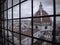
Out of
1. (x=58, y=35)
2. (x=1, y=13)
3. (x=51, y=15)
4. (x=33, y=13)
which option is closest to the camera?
(x=58, y=35)

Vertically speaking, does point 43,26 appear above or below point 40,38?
above

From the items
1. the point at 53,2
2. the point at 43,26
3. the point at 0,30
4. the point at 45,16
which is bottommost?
the point at 0,30

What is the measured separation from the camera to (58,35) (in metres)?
1.40

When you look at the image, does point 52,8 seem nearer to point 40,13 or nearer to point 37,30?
point 40,13

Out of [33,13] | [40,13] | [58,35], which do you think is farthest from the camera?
[33,13]

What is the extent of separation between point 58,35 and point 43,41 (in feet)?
1.01

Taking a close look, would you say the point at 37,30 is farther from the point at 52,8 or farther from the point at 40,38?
the point at 52,8

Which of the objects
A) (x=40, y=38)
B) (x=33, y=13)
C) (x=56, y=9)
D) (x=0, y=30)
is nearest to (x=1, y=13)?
(x=0, y=30)

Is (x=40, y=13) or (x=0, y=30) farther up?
(x=40, y=13)

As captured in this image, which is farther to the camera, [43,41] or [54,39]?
[43,41]

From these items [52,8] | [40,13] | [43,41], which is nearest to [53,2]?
[52,8]

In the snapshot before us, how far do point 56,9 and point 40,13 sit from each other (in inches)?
15.5

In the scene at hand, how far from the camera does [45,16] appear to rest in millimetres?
1636

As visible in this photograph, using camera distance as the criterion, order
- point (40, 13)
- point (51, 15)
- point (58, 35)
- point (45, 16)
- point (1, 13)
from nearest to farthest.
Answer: point (58, 35) < point (51, 15) < point (45, 16) < point (40, 13) < point (1, 13)
